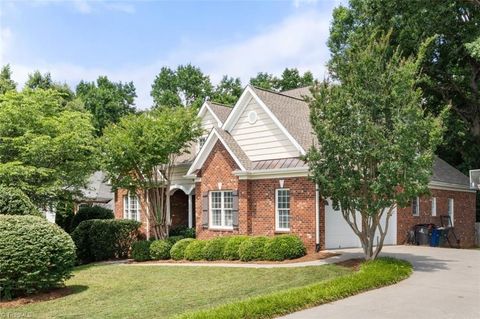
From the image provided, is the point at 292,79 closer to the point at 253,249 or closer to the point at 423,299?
the point at 253,249

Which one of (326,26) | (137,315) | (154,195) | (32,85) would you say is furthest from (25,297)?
(32,85)

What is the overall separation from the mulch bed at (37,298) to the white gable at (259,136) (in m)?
9.58

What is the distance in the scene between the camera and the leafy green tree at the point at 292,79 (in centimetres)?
5038

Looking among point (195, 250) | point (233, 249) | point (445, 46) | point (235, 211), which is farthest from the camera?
point (445, 46)

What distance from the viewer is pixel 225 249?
58.0 ft

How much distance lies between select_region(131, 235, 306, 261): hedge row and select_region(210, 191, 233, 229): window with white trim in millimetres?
1780

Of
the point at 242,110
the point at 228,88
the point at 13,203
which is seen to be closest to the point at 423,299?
the point at 13,203

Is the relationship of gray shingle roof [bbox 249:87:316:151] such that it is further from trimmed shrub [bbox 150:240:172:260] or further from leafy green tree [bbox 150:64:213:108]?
leafy green tree [bbox 150:64:213:108]

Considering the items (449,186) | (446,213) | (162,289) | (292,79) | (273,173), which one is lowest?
(162,289)

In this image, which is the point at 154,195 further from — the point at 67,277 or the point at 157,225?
the point at 67,277

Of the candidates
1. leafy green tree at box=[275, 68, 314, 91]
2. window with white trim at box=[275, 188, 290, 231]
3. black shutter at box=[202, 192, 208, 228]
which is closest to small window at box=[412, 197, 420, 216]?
window with white trim at box=[275, 188, 290, 231]

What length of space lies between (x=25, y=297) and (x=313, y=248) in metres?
9.75

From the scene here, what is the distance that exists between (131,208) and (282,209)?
1084cm

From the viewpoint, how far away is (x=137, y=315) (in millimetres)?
9258
